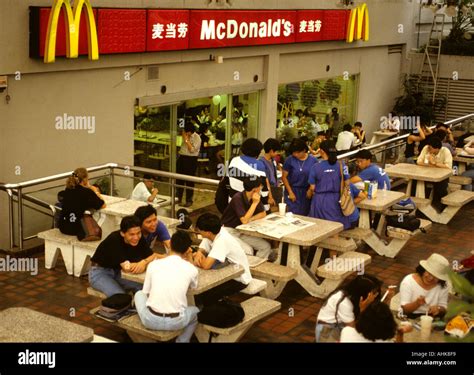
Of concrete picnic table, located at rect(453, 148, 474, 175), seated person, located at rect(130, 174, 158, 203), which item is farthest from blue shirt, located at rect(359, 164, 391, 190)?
concrete picnic table, located at rect(453, 148, 474, 175)

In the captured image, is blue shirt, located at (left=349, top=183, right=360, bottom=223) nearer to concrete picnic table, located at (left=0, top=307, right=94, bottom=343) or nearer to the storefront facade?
the storefront facade

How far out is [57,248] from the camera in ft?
35.5

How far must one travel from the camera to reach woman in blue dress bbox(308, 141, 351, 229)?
10977 millimetres

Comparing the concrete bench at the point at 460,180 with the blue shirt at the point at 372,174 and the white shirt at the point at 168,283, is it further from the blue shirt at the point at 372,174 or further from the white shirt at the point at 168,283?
the white shirt at the point at 168,283

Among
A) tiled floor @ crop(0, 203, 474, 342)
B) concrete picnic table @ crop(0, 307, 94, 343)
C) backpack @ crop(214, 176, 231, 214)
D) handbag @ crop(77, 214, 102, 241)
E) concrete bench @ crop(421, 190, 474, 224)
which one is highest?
backpack @ crop(214, 176, 231, 214)

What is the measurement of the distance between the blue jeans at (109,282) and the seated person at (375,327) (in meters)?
2.98

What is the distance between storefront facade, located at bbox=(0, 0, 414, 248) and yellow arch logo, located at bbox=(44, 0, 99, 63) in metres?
0.32

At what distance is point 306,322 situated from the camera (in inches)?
373

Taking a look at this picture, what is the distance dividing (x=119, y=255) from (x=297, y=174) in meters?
4.16

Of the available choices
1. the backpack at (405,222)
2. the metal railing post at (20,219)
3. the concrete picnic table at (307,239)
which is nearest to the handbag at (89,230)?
the metal railing post at (20,219)

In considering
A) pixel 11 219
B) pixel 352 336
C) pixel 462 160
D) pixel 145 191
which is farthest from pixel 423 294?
pixel 462 160

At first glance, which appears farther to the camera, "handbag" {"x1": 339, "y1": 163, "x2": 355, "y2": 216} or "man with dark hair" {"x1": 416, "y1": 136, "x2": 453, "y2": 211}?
"man with dark hair" {"x1": 416, "y1": 136, "x2": 453, "y2": 211}

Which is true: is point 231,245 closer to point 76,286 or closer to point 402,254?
point 76,286

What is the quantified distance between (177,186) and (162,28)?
3.16m
